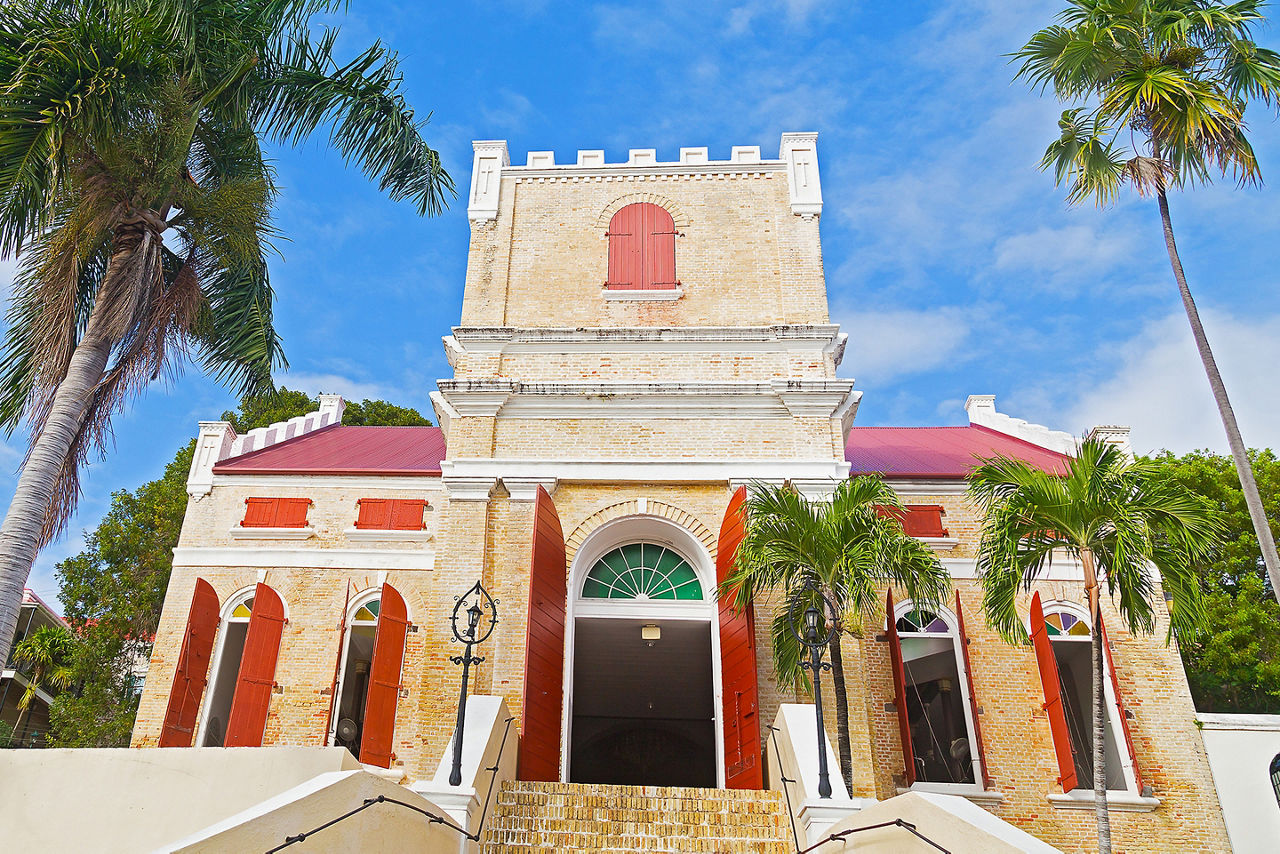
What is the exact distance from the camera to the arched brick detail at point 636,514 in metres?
14.1

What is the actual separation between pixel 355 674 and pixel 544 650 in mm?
9177

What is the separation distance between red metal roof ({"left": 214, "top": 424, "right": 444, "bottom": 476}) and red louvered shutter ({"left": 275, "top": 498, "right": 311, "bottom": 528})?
0.62m

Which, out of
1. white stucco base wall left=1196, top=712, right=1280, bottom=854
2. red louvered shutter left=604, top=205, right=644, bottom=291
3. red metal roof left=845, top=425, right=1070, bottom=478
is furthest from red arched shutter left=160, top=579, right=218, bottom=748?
white stucco base wall left=1196, top=712, right=1280, bottom=854

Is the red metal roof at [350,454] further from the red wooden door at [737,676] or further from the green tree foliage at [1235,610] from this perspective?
the green tree foliage at [1235,610]

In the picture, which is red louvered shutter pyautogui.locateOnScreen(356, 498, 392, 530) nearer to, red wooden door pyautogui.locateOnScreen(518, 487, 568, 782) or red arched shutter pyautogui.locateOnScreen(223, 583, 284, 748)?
red arched shutter pyautogui.locateOnScreen(223, 583, 284, 748)

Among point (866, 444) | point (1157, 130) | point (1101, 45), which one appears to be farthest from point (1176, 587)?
point (866, 444)

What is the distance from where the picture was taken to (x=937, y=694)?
57.6ft

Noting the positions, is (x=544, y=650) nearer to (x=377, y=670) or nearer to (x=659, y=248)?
(x=377, y=670)

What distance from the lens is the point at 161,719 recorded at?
16281 mm

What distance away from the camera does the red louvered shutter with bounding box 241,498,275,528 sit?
17.8 meters

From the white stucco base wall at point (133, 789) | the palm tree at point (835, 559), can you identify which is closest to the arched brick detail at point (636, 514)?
the palm tree at point (835, 559)

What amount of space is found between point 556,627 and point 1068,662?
10.6 meters

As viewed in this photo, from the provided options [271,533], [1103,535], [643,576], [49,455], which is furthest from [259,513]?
[1103,535]

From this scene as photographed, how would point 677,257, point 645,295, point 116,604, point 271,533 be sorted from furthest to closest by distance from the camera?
1. point 116,604
2. point 271,533
3. point 677,257
4. point 645,295
